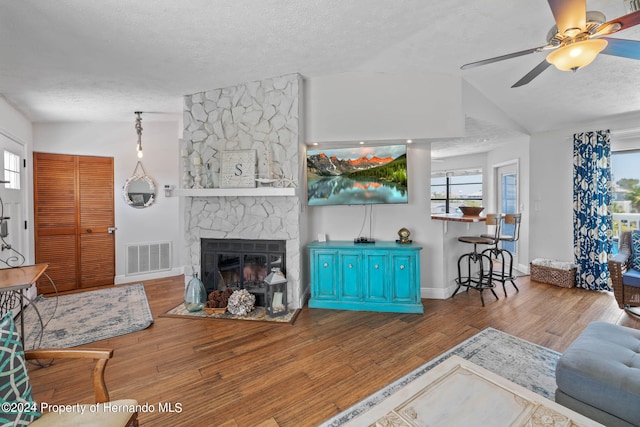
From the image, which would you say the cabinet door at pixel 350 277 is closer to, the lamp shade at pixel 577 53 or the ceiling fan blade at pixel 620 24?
the lamp shade at pixel 577 53

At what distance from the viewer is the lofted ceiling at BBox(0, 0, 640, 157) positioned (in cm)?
217

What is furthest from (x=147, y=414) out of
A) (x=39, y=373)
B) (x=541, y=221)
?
(x=541, y=221)

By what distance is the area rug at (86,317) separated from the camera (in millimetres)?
2799

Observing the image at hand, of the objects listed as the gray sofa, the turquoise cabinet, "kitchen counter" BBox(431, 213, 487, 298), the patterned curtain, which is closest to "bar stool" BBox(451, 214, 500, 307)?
"kitchen counter" BBox(431, 213, 487, 298)

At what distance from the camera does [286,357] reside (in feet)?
8.02

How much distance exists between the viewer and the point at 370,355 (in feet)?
8.03

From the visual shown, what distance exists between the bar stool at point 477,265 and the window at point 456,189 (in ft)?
8.34

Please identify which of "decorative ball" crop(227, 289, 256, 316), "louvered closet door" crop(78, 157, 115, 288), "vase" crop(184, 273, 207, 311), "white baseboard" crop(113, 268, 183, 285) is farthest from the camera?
"white baseboard" crop(113, 268, 183, 285)

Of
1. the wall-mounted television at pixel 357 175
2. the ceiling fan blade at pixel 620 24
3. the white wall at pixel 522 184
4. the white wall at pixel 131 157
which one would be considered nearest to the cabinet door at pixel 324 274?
the wall-mounted television at pixel 357 175

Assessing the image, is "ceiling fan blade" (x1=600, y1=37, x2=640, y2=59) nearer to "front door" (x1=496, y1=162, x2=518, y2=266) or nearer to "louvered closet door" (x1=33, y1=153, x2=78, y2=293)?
"front door" (x1=496, y1=162, x2=518, y2=266)

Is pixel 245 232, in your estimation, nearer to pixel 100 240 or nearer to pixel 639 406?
pixel 100 240

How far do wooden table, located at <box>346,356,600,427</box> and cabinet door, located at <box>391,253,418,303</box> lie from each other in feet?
6.06

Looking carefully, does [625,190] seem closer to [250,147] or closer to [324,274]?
[324,274]

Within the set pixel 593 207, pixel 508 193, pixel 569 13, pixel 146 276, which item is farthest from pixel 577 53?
pixel 146 276
